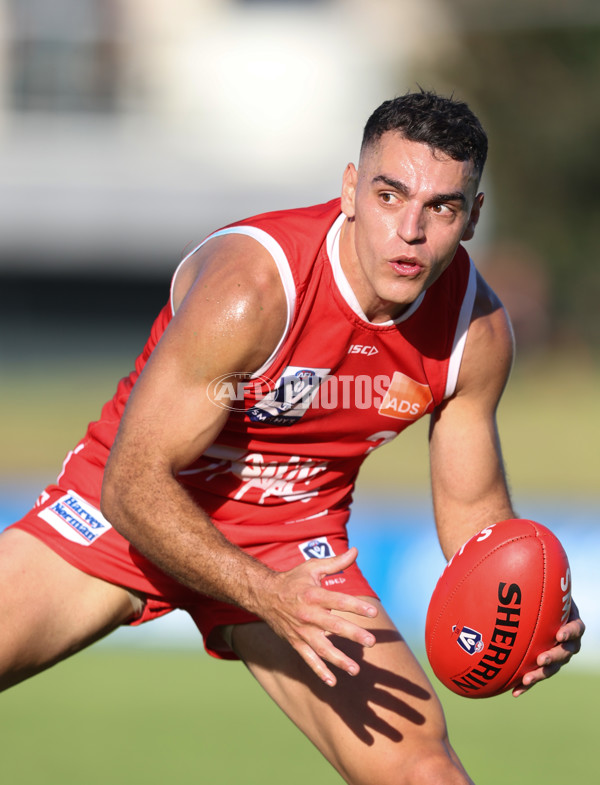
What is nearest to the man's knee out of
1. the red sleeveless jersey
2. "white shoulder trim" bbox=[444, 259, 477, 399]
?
the red sleeveless jersey

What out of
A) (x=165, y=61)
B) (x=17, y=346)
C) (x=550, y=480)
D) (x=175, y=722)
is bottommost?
(x=17, y=346)

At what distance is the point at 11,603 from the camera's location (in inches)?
148

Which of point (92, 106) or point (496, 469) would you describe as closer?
point (496, 469)

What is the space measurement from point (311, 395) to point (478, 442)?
692 millimetres

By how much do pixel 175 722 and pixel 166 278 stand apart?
19.9m

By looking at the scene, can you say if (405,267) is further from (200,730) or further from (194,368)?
(200,730)

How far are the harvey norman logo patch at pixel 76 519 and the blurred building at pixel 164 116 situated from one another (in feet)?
71.7

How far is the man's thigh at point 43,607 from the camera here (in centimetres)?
377

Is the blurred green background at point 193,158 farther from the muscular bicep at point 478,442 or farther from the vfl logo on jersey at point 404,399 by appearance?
the vfl logo on jersey at point 404,399

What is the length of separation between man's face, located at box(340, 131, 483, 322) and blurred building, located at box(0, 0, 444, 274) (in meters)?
22.3

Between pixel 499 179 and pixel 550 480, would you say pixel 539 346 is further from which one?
pixel 550 480

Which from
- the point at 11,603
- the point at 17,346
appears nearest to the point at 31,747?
the point at 11,603

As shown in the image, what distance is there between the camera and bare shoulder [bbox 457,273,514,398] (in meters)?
4.11

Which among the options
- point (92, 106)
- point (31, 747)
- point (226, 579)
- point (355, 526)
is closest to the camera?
point (226, 579)
